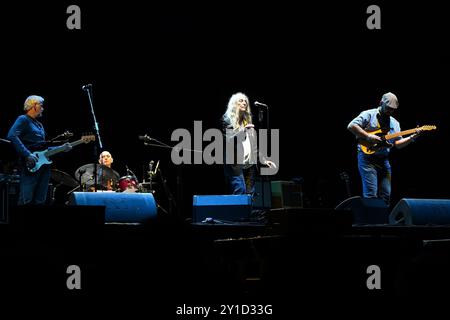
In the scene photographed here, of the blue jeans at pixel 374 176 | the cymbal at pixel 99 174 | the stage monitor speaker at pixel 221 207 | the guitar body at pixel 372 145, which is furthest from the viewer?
the cymbal at pixel 99 174

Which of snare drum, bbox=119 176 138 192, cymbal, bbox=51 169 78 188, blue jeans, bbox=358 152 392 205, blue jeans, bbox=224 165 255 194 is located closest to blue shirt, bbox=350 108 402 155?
blue jeans, bbox=358 152 392 205

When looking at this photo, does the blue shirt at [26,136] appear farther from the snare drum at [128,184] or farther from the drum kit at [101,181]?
the snare drum at [128,184]

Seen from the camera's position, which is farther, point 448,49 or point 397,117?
point 397,117

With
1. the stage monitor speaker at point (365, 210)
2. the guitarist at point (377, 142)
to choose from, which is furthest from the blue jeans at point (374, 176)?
the stage monitor speaker at point (365, 210)

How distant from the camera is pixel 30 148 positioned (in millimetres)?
8008

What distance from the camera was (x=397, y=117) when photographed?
35.7ft

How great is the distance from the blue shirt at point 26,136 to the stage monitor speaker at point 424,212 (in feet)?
14.4

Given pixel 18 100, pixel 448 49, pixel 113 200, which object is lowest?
pixel 113 200

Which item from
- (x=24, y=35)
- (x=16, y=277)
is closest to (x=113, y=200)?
(x=16, y=277)

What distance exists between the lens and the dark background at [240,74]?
10.2m

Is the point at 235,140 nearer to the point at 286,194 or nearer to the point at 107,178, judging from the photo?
the point at 286,194

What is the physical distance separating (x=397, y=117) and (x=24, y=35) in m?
6.22

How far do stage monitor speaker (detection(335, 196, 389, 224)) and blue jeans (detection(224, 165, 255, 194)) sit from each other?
151cm
